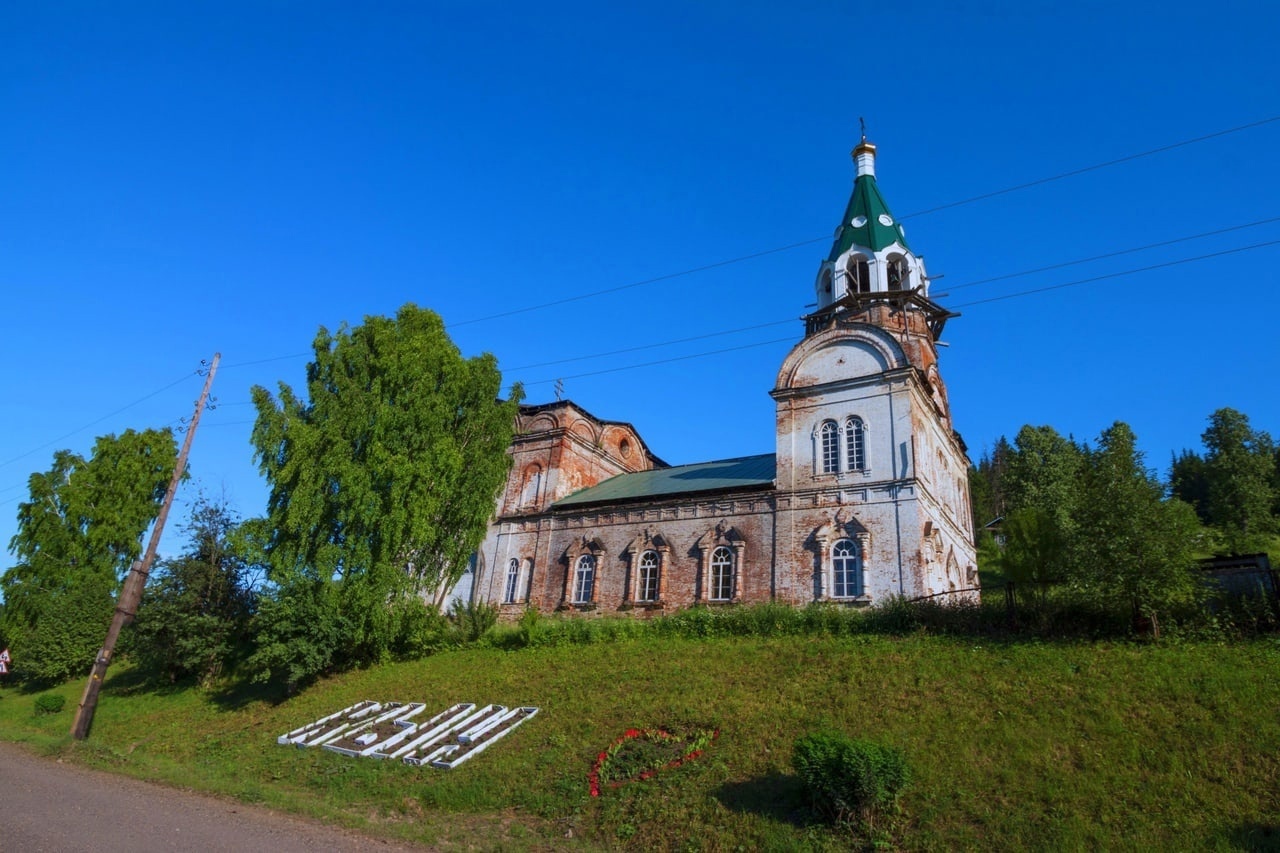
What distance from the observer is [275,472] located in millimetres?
22156

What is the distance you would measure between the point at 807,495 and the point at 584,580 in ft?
28.3

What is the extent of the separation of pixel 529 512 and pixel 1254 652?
2239cm

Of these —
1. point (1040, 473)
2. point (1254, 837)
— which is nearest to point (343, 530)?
point (1254, 837)

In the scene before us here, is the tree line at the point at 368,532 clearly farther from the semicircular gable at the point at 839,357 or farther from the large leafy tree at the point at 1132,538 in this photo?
the semicircular gable at the point at 839,357

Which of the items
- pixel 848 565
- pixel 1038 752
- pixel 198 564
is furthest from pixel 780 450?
pixel 198 564

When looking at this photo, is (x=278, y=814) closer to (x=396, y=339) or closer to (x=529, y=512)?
(x=396, y=339)

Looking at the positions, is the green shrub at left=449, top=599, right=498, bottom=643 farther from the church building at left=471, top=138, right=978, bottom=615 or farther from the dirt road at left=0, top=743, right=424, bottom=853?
the dirt road at left=0, top=743, right=424, bottom=853

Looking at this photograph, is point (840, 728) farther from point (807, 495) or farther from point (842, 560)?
point (807, 495)

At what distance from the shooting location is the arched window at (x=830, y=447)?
2420 centimetres

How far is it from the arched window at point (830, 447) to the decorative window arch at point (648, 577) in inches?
255

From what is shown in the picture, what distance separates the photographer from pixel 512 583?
93.9 ft

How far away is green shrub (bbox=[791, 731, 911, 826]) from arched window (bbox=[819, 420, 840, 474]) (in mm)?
14922

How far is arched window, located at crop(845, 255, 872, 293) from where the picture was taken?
100.0 ft

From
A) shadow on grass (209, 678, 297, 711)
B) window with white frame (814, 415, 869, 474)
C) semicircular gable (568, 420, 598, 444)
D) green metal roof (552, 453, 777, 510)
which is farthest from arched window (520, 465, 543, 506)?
window with white frame (814, 415, 869, 474)
